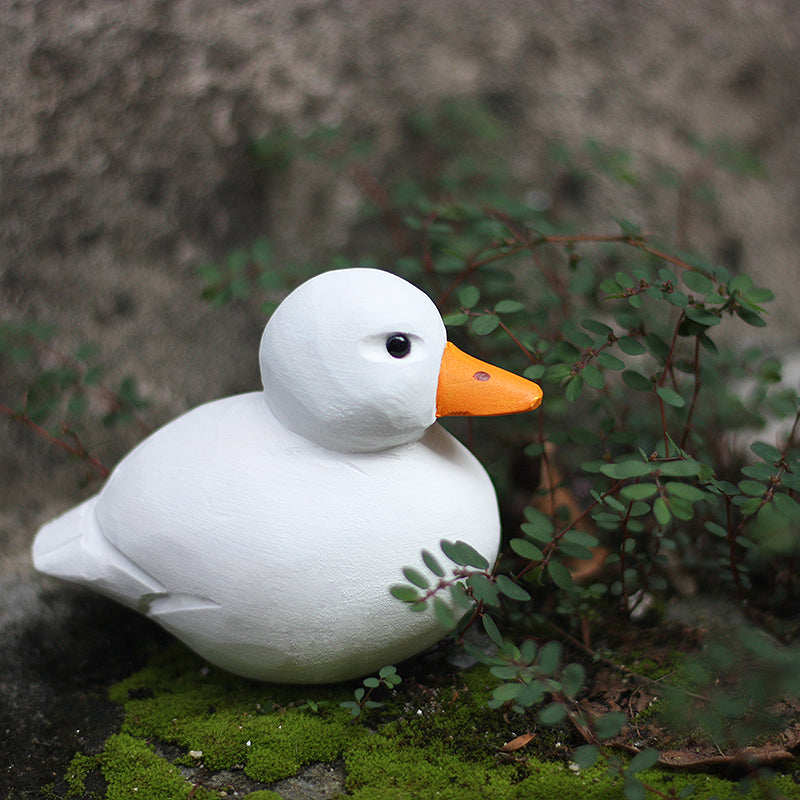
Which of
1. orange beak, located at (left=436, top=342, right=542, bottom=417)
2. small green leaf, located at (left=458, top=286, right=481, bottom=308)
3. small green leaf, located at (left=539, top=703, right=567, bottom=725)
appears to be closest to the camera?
small green leaf, located at (left=539, top=703, right=567, bottom=725)

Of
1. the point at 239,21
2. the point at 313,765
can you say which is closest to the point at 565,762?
the point at 313,765

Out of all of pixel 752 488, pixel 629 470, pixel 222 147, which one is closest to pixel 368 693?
pixel 629 470

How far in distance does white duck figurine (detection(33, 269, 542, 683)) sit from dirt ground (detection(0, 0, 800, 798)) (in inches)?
10.5

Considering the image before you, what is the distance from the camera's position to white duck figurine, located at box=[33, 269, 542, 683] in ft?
3.57

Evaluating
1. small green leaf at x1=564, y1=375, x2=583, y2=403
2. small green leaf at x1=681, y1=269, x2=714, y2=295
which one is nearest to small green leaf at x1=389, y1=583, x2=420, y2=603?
small green leaf at x1=564, y1=375, x2=583, y2=403

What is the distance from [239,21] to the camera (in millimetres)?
1803

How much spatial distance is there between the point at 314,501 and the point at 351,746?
1.18 feet

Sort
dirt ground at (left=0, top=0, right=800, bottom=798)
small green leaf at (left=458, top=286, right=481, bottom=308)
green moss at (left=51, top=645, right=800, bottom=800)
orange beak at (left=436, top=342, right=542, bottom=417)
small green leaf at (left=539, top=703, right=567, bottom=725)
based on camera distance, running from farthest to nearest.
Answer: dirt ground at (left=0, top=0, right=800, bottom=798)
small green leaf at (left=458, top=286, right=481, bottom=308)
orange beak at (left=436, top=342, right=542, bottom=417)
green moss at (left=51, top=645, right=800, bottom=800)
small green leaf at (left=539, top=703, right=567, bottom=725)

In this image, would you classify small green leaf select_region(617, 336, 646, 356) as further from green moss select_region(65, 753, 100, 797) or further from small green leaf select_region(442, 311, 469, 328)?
green moss select_region(65, 753, 100, 797)

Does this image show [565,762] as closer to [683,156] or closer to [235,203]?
[235,203]

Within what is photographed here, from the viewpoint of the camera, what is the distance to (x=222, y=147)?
6.00 ft

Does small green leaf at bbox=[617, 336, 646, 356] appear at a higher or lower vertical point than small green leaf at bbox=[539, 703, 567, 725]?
higher

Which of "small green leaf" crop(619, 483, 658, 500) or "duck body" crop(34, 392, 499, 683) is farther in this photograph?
"duck body" crop(34, 392, 499, 683)

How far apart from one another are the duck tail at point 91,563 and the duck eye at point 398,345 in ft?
1.56
